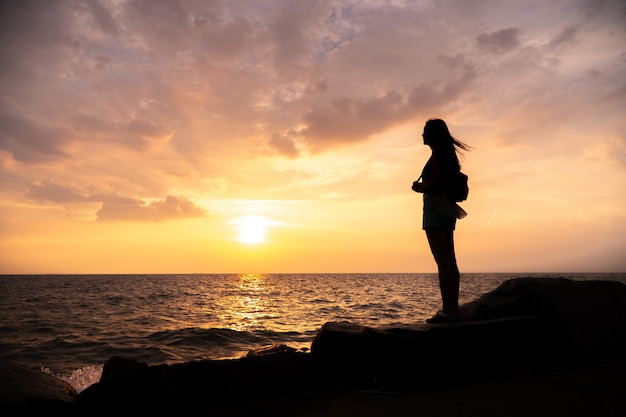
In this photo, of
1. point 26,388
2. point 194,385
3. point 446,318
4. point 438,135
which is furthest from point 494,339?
point 26,388

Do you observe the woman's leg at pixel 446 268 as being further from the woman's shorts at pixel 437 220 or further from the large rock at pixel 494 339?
the large rock at pixel 494 339

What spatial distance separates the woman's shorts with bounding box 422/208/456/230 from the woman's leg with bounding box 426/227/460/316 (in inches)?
2.0

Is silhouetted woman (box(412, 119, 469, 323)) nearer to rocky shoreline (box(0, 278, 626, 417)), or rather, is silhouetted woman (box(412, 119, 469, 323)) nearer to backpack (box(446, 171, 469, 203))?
backpack (box(446, 171, 469, 203))

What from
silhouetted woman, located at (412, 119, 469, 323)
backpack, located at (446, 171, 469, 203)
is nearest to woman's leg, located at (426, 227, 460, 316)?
silhouetted woman, located at (412, 119, 469, 323)

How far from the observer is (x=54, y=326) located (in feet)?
52.2

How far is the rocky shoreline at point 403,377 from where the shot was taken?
7.97 ft

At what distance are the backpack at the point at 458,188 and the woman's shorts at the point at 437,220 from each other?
0.24m

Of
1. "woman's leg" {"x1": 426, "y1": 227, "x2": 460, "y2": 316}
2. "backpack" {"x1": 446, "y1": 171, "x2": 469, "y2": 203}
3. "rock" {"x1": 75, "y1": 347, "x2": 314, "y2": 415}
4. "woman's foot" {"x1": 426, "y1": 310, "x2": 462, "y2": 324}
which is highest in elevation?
"backpack" {"x1": 446, "y1": 171, "x2": 469, "y2": 203}

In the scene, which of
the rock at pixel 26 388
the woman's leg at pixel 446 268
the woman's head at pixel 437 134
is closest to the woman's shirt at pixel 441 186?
the woman's head at pixel 437 134

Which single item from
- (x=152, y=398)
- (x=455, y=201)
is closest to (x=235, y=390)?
(x=152, y=398)

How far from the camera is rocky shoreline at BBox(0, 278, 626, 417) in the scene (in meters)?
2.43

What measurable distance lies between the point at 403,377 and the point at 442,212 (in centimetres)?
190

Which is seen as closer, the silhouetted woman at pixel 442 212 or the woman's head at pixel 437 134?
the silhouetted woman at pixel 442 212

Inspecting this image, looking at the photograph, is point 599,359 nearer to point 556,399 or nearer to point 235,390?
point 556,399
